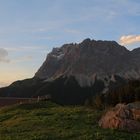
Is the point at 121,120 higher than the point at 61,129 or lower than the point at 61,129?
higher

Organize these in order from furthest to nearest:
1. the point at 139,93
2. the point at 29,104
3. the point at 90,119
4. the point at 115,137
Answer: the point at 29,104 < the point at 139,93 < the point at 90,119 < the point at 115,137

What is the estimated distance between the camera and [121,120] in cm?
3238

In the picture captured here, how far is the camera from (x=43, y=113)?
4509 centimetres

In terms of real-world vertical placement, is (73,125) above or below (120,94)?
below

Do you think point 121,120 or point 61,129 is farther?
point 61,129

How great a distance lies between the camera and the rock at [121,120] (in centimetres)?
3175

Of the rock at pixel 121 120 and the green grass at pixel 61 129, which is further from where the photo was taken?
the rock at pixel 121 120

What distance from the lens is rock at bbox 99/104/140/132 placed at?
3175cm

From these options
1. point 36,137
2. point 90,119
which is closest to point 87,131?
point 36,137

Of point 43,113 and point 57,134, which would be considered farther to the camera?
point 43,113

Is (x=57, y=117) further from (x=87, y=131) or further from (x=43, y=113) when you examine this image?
(x=87, y=131)

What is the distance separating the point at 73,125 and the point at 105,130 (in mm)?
4029

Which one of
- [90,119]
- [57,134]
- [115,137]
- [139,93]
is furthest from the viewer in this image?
[139,93]

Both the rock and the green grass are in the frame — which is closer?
the green grass
